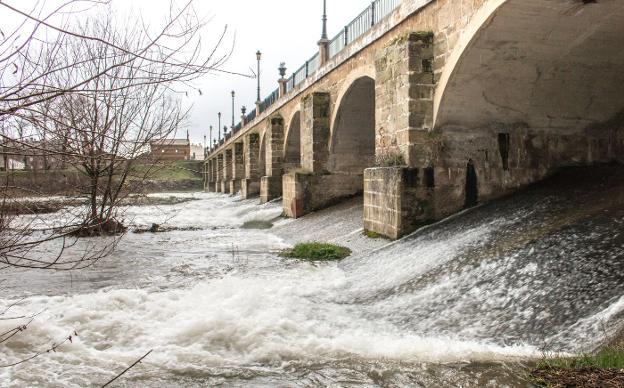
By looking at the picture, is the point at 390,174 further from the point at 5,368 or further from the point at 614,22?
the point at 5,368

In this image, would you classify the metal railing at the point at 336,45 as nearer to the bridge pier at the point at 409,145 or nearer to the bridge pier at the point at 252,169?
the bridge pier at the point at 409,145

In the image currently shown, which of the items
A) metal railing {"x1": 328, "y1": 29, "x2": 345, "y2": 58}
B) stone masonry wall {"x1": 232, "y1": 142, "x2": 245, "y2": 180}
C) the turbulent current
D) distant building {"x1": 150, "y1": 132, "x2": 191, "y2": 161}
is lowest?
the turbulent current

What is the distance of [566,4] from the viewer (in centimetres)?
619

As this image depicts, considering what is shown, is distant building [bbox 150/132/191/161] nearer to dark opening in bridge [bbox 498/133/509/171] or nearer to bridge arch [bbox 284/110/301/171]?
dark opening in bridge [bbox 498/133/509/171]

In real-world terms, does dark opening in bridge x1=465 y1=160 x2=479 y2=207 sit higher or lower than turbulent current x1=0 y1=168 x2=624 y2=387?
higher

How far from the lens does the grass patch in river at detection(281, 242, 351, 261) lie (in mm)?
8367

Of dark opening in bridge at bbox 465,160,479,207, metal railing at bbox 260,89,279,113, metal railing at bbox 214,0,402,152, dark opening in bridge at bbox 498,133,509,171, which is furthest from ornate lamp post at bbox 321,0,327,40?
dark opening in bridge at bbox 465,160,479,207

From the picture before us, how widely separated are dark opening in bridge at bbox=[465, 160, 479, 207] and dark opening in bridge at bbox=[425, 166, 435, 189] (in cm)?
71

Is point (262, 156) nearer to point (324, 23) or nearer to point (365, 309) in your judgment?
point (324, 23)

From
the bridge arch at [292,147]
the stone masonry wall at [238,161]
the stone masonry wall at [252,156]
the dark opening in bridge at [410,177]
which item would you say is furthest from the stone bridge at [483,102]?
the stone masonry wall at [238,161]

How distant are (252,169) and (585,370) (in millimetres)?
23976

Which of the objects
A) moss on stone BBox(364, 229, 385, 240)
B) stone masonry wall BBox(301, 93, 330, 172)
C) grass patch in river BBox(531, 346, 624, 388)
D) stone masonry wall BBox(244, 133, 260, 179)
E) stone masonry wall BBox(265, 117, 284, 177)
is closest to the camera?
grass patch in river BBox(531, 346, 624, 388)

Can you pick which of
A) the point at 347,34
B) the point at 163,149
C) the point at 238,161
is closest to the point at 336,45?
the point at 347,34

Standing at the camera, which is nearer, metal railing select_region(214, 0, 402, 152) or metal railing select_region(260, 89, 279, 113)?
metal railing select_region(214, 0, 402, 152)
